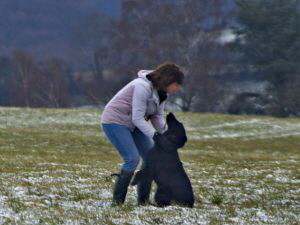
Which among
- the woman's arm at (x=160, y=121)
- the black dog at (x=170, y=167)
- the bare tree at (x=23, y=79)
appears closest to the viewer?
the black dog at (x=170, y=167)

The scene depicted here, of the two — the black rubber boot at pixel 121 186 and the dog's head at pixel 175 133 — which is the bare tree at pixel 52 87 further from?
the dog's head at pixel 175 133

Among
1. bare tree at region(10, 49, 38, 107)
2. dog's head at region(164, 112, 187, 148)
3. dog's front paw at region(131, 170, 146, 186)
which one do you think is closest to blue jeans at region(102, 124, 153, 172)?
dog's front paw at region(131, 170, 146, 186)

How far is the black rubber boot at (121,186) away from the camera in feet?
32.4

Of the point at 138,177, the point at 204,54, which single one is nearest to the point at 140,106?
the point at 138,177

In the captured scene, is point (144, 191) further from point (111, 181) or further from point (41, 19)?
point (41, 19)

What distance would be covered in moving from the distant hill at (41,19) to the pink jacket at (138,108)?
98161 mm

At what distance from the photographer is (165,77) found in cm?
950

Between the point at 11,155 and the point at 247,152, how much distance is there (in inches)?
346

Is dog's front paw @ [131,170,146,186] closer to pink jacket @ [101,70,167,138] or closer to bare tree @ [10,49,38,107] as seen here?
pink jacket @ [101,70,167,138]

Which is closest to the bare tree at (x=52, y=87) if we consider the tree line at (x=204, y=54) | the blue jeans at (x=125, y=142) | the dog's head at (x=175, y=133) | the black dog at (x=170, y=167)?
the tree line at (x=204, y=54)

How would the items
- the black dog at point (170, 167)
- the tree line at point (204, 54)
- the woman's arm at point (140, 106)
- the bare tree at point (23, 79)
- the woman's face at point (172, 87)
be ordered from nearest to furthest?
the woman's arm at point (140, 106) → the woman's face at point (172, 87) → the black dog at point (170, 167) → the tree line at point (204, 54) → the bare tree at point (23, 79)

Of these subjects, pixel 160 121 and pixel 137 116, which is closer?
pixel 137 116

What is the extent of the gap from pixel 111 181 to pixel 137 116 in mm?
3778

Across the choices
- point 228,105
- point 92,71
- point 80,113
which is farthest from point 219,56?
point 80,113
